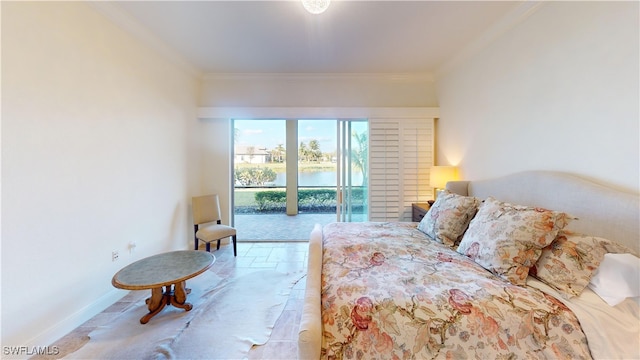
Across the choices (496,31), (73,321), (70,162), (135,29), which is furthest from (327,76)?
(73,321)

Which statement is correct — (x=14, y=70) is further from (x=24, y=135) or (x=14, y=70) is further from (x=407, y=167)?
(x=407, y=167)

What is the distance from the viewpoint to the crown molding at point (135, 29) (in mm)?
2045

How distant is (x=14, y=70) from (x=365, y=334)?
102 inches

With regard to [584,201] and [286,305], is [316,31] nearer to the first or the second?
[584,201]

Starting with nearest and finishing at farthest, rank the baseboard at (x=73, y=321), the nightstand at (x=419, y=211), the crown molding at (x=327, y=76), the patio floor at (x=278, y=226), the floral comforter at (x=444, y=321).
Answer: the floral comforter at (x=444, y=321) < the baseboard at (x=73, y=321) < the nightstand at (x=419, y=211) < the crown molding at (x=327, y=76) < the patio floor at (x=278, y=226)

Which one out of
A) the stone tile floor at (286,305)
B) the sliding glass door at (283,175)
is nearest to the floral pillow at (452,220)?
the stone tile floor at (286,305)

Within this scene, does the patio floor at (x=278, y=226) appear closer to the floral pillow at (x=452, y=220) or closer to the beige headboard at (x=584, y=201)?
the floral pillow at (x=452, y=220)

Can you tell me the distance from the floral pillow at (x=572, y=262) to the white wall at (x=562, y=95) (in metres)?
0.47

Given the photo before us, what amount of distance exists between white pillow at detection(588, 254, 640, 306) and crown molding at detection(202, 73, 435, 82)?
3.18m

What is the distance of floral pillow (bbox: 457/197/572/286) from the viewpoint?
53.3 inches

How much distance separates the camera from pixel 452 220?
6.66ft

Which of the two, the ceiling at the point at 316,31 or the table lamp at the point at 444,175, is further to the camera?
the table lamp at the point at 444,175

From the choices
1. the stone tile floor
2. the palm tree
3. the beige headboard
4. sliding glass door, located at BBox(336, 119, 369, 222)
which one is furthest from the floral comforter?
the palm tree

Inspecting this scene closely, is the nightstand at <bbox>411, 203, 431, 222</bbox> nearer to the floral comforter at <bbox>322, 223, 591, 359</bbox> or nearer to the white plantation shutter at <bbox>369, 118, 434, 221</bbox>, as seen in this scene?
the white plantation shutter at <bbox>369, 118, 434, 221</bbox>
